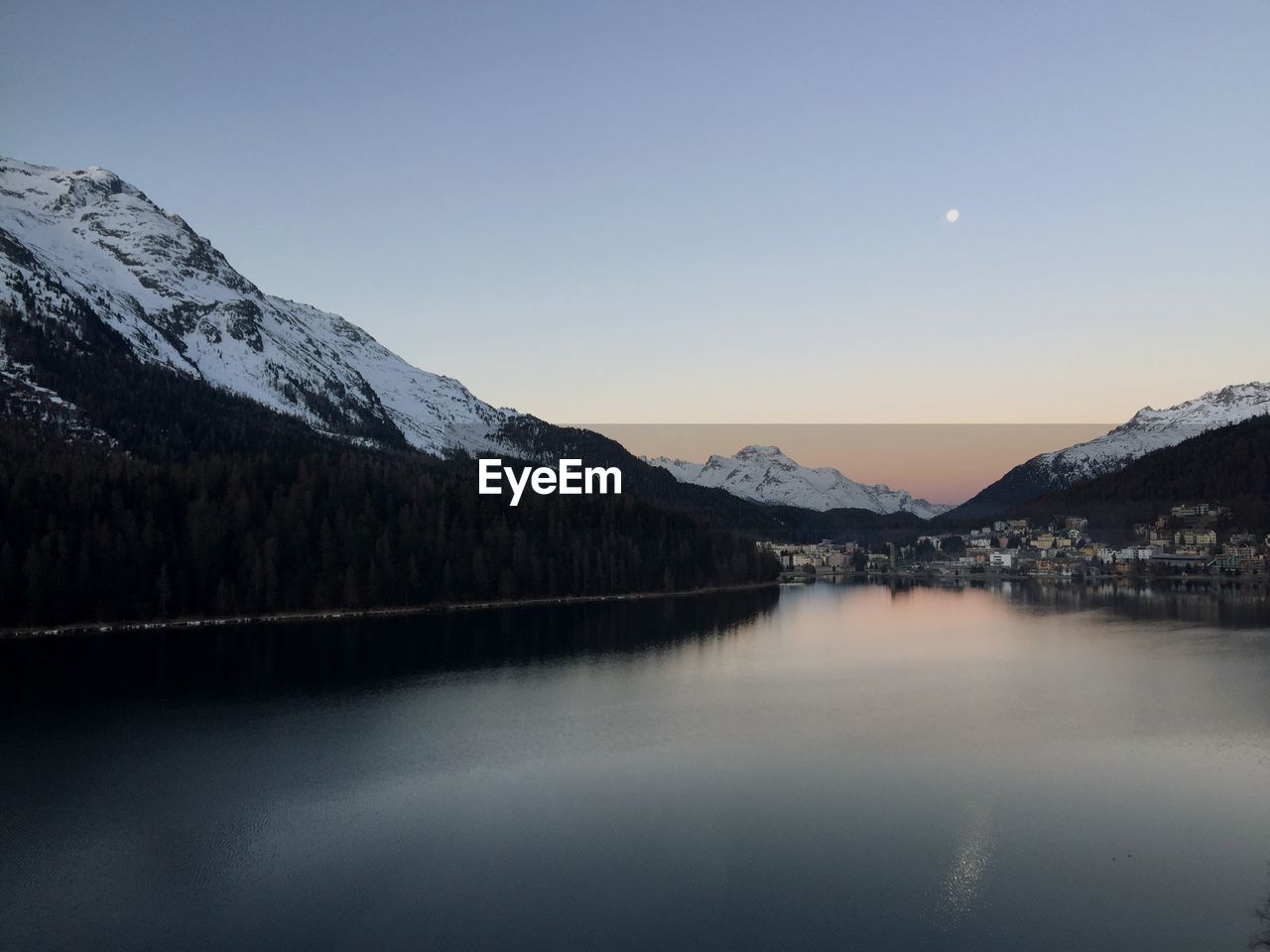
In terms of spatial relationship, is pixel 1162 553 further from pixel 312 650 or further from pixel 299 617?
pixel 312 650

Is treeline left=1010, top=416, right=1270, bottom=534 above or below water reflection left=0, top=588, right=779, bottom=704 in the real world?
above

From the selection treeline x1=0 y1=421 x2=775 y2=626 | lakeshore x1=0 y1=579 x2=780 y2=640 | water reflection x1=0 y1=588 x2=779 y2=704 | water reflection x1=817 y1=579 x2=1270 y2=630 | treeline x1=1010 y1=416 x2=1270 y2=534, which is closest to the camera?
water reflection x1=0 y1=588 x2=779 y2=704

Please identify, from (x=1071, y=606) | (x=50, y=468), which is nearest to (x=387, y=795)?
(x=50, y=468)

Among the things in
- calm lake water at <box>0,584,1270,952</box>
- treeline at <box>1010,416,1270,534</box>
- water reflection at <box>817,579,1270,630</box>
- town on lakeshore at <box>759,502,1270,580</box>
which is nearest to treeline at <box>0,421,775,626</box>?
calm lake water at <box>0,584,1270,952</box>

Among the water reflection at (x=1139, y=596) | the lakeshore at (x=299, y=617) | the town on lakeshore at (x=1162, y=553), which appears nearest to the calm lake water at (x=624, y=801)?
the lakeshore at (x=299, y=617)

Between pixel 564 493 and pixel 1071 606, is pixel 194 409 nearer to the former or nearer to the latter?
pixel 564 493

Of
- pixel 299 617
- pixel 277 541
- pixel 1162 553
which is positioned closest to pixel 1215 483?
pixel 1162 553

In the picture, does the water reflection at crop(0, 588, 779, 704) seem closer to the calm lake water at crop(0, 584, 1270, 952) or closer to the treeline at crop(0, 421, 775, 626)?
the calm lake water at crop(0, 584, 1270, 952)

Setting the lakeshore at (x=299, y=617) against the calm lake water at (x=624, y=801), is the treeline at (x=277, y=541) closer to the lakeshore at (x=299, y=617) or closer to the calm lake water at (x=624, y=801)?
the lakeshore at (x=299, y=617)
